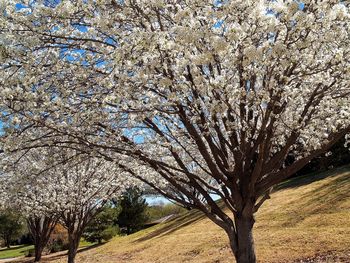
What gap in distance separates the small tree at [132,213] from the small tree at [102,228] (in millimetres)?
2564

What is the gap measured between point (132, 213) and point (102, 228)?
16.0 ft

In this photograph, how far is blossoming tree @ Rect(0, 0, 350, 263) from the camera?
19.6ft

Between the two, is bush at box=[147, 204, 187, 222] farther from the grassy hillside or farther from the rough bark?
the grassy hillside

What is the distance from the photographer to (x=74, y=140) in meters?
8.41

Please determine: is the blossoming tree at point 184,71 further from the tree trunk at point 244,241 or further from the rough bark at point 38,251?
the rough bark at point 38,251

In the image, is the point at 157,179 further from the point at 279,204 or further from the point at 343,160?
the point at 343,160

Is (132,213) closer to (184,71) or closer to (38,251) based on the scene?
(38,251)

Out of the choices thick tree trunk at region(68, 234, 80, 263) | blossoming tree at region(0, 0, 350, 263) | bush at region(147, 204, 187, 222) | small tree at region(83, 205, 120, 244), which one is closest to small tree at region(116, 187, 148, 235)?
small tree at region(83, 205, 120, 244)

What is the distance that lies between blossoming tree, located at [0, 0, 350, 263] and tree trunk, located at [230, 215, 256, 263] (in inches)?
0.8

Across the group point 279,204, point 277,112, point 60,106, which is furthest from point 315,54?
point 279,204

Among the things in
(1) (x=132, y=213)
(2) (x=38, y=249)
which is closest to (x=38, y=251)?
(2) (x=38, y=249)

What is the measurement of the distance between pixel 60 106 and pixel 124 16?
5.85 ft

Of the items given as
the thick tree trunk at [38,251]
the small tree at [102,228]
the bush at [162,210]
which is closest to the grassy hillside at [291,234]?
the thick tree trunk at [38,251]

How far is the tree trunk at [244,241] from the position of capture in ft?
28.0
